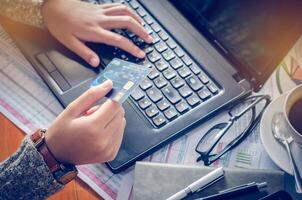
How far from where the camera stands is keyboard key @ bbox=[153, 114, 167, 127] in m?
0.69

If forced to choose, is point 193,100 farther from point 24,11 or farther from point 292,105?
point 24,11

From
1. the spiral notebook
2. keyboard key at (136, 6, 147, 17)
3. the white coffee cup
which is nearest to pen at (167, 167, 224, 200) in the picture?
the spiral notebook

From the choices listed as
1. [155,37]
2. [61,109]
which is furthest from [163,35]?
[61,109]

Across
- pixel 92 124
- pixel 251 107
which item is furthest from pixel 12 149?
pixel 251 107

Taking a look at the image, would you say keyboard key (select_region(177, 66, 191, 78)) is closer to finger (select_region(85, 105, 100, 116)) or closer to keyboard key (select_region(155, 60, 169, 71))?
keyboard key (select_region(155, 60, 169, 71))

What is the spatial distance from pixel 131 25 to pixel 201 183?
0.31 meters

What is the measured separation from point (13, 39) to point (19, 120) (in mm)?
158

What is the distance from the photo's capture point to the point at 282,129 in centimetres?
66

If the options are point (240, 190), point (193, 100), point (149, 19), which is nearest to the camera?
point (240, 190)

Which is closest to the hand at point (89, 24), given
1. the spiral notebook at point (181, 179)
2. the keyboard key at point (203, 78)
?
the keyboard key at point (203, 78)

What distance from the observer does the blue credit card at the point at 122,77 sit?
628 mm

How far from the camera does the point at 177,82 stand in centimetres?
72

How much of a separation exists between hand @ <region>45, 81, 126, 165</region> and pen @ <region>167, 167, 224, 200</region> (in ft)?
0.38

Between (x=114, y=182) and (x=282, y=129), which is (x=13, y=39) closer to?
(x=114, y=182)
